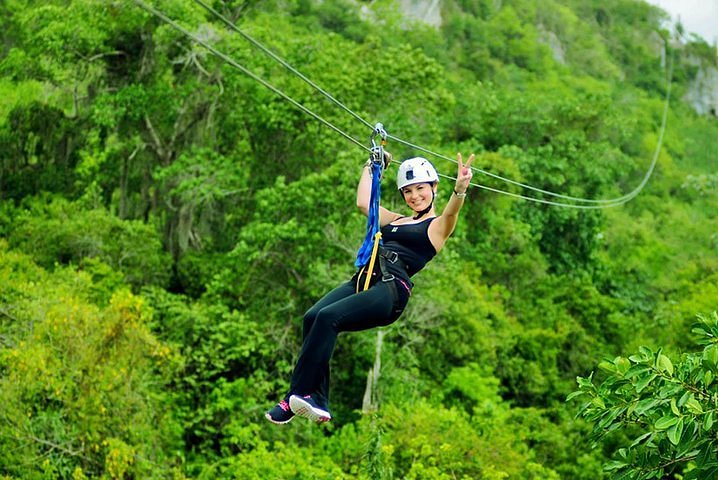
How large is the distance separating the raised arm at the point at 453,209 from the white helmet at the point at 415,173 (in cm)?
21

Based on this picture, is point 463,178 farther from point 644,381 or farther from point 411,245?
point 644,381

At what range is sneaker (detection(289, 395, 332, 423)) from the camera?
17.2 feet

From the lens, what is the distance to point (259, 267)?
18.1 meters

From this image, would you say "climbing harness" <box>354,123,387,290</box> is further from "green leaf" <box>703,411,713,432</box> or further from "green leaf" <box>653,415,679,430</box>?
"green leaf" <box>703,411,713,432</box>

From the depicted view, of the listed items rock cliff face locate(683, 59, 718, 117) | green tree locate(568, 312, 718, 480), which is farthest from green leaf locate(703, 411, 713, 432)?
rock cliff face locate(683, 59, 718, 117)

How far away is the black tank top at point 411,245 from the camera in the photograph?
18.2 ft

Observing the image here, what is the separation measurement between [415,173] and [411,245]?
396 mm

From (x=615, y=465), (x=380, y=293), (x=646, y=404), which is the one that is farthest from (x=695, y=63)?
(x=380, y=293)

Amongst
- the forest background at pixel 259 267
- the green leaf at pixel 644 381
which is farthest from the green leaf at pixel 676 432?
the forest background at pixel 259 267

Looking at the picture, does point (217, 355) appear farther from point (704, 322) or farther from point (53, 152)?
point (704, 322)

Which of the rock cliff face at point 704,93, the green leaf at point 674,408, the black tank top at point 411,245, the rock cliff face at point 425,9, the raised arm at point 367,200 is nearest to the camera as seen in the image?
the green leaf at point 674,408

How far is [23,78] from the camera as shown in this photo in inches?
833

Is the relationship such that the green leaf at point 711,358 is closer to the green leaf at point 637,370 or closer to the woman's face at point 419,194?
the green leaf at point 637,370

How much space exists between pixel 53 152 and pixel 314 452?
1016cm
